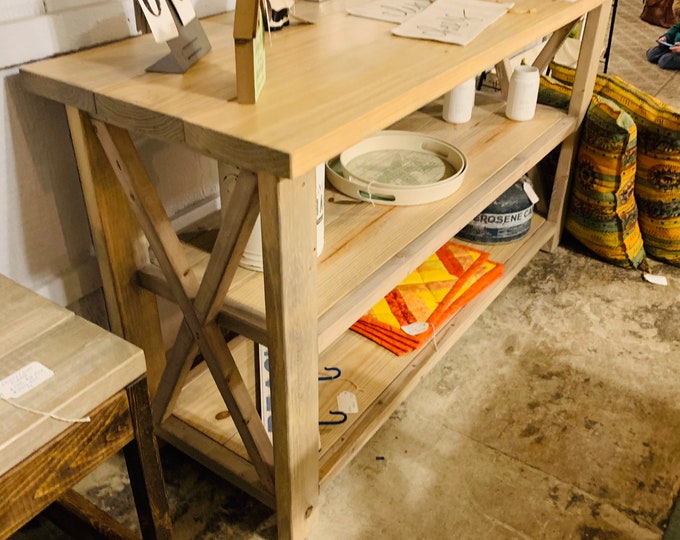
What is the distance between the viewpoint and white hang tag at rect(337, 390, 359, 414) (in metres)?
1.52

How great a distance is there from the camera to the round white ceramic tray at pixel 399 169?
1.50 m

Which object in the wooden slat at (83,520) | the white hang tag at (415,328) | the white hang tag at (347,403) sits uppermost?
the wooden slat at (83,520)

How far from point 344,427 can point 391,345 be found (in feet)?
0.92

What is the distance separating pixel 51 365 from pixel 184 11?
57 cm

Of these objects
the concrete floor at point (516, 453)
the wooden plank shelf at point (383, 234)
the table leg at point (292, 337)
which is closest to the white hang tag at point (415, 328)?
the concrete floor at point (516, 453)

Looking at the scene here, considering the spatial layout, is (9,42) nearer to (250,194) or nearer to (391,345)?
(250,194)

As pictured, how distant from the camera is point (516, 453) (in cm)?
158

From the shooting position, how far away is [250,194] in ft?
3.23

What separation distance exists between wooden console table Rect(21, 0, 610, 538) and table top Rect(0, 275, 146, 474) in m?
0.25

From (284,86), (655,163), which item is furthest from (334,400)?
(655,163)

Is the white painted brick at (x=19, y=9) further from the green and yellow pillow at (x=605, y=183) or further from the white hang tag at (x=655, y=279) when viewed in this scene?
the white hang tag at (x=655, y=279)

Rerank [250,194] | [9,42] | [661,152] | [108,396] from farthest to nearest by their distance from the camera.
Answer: [661,152]
[9,42]
[250,194]
[108,396]

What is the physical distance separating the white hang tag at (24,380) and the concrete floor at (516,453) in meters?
0.68

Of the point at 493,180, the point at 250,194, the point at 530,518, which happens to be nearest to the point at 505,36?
the point at 493,180
